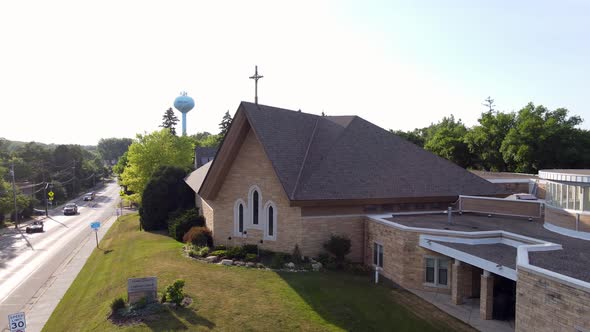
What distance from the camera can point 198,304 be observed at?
1872cm

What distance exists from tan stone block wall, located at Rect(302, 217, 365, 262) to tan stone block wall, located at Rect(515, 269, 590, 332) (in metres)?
12.7

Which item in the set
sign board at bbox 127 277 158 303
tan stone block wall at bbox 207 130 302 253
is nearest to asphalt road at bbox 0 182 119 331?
sign board at bbox 127 277 158 303

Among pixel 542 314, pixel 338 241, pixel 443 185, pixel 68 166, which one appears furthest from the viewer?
pixel 68 166

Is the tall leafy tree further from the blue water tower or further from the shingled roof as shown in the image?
the blue water tower

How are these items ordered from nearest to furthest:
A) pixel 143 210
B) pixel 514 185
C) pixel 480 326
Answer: pixel 480 326 → pixel 514 185 → pixel 143 210

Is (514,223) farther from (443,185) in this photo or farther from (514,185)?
(514,185)

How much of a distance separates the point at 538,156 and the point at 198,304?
47.9 meters

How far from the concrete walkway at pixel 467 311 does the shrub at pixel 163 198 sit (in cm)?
2984

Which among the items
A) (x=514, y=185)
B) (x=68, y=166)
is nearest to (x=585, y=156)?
(x=514, y=185)

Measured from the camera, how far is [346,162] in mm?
28406

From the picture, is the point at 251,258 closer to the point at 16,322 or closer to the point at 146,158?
the point at 16,322

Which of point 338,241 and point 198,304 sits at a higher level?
point 338,241

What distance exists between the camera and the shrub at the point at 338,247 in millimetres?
24781

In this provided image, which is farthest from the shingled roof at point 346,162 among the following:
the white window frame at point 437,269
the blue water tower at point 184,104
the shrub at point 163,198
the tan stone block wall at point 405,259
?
the blue water tower at point 184,104
